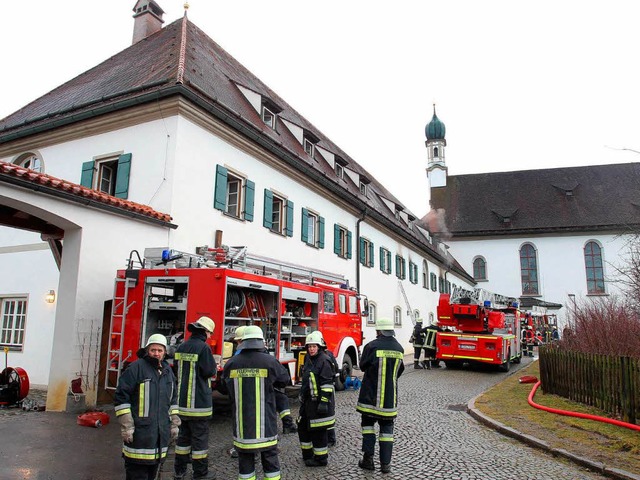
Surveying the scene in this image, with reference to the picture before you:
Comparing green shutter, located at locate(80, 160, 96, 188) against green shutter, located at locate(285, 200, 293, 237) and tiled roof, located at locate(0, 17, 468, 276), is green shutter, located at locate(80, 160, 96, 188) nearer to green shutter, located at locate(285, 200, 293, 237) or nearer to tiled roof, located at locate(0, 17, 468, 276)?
tiled roof, located at locate(0, 17, 468, 276)

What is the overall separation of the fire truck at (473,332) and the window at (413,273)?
37.6ft

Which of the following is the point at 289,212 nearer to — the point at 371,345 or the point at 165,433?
the point at 371,345

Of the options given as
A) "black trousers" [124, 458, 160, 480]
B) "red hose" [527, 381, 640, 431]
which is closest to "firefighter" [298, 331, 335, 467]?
"black trousers" [124, 458, 160, 480]

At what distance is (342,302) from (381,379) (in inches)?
247

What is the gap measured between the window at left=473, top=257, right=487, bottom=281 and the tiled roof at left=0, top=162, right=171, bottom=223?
40614 mm

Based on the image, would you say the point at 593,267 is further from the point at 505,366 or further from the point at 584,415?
the point at 584,415

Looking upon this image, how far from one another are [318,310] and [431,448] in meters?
4.64

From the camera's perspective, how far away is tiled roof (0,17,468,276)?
43.0ft

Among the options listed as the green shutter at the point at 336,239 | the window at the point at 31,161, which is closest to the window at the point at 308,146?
the green shutter at the point at 336,239

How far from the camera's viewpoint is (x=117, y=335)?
891cm

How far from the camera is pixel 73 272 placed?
9.71 meters

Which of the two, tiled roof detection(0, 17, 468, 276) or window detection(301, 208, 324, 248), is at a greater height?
tiled roof detection(0, 17, 468, 276)

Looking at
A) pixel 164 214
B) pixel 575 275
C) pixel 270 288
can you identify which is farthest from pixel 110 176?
pixel 575 275

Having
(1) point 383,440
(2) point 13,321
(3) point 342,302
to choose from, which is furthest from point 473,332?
(2) point 13,321
